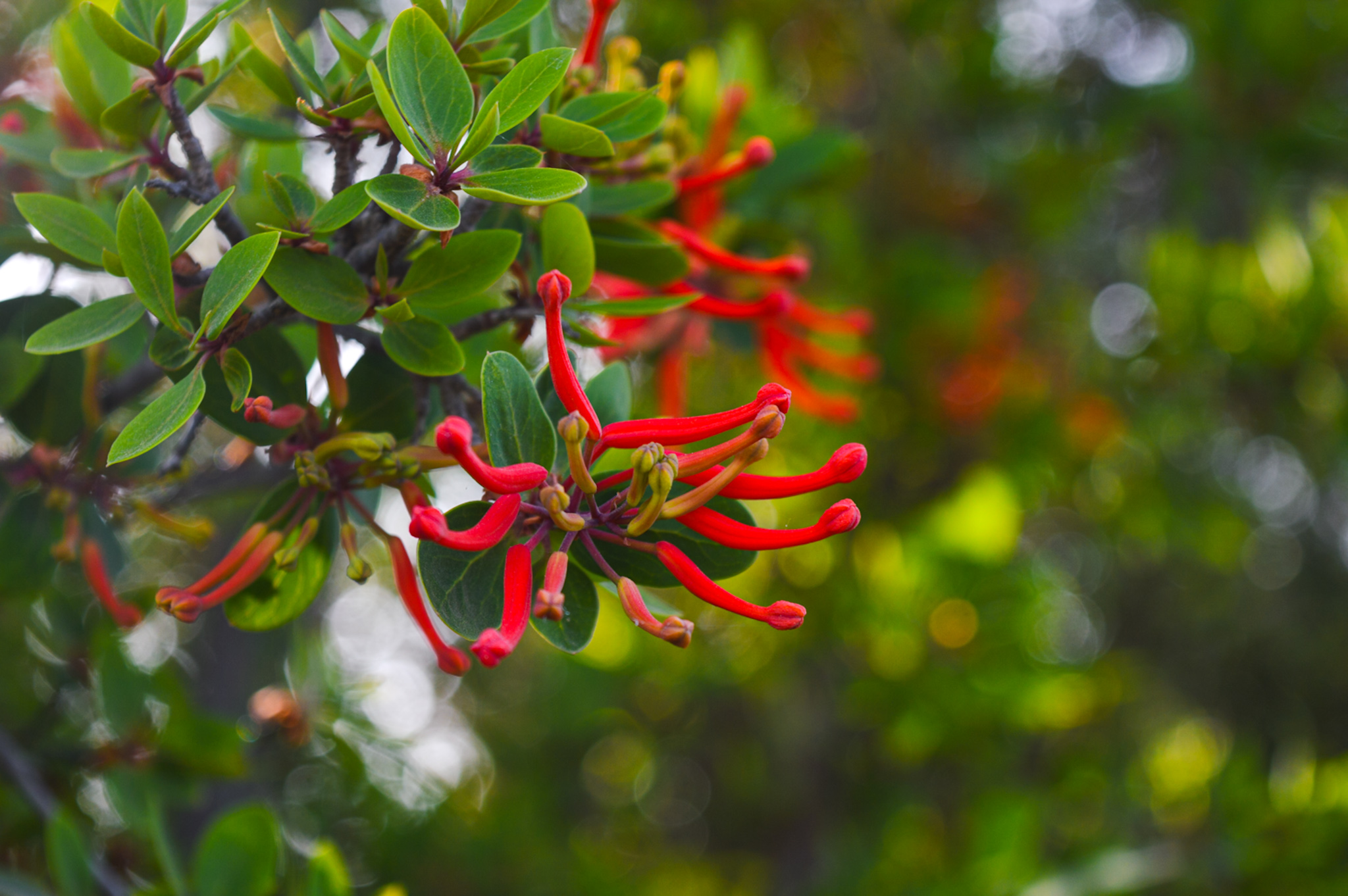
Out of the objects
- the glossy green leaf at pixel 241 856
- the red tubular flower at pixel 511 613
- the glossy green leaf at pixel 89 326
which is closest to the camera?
the red tubular flower at pixel 511 613

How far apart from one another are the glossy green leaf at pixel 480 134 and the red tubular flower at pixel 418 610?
267 mm

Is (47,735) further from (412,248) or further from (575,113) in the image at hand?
(575,113)

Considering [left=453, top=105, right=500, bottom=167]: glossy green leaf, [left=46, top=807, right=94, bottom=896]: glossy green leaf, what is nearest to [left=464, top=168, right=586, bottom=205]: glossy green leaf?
[left=453, top=105, right=500, bottom=167]: glossy green leaf

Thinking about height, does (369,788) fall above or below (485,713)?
above

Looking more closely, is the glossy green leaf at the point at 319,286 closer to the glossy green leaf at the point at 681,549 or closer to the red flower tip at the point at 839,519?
the glossy green leaf at the point at 681,549

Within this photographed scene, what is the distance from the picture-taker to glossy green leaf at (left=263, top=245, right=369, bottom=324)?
1.68 feet

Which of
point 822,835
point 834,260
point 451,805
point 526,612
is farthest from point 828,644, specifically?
point 526,612

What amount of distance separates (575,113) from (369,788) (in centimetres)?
160

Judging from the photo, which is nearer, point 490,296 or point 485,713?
point 490,296

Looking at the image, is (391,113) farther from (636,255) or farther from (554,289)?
(636,255)

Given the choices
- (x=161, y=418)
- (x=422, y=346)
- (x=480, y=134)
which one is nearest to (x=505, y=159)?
(x=480, y=134)

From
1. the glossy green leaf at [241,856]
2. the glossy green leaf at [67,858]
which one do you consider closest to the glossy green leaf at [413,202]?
the glossy green leaf at [241,856]

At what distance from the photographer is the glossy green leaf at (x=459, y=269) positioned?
0.53m

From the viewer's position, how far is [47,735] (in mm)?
1091
